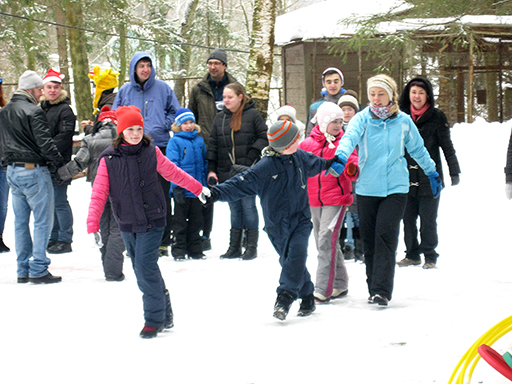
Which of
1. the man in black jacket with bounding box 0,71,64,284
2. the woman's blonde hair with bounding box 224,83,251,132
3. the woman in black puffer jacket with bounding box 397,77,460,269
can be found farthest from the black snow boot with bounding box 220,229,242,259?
the man in black jacket with bounding box 0,71,64,284

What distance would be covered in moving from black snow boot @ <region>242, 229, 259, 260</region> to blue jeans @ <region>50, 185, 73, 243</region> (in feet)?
8.10

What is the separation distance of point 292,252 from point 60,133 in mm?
4255

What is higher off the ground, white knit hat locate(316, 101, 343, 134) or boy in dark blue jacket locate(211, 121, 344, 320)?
white knit hat locate(316, 101, 343, 134)

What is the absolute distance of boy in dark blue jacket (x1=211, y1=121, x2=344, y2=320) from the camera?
17.1 ft

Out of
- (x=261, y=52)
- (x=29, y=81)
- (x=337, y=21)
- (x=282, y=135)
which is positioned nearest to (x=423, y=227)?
(x=282, y=135)

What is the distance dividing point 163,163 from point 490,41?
15.7 meters

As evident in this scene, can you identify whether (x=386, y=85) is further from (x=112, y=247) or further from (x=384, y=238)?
(x=112, y=247)

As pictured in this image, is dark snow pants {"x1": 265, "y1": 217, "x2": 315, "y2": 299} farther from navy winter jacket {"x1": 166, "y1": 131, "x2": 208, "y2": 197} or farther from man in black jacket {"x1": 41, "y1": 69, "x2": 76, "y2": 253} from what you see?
man in black jacket {"x1": 41, "y1": 69, "x2": 76, "y2": 253}

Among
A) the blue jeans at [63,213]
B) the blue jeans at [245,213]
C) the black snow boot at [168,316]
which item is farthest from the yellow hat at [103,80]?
the black snow boot at [168,316]

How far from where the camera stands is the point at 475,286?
623 centimetres

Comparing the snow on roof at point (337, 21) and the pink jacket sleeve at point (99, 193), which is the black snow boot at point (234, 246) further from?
the snow on roof at point (337, 21)

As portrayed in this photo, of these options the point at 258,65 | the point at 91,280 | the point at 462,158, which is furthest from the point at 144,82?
the point at 462,158

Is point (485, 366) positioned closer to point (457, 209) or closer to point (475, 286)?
point (475, 286)

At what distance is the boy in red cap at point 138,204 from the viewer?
495 centimetres
